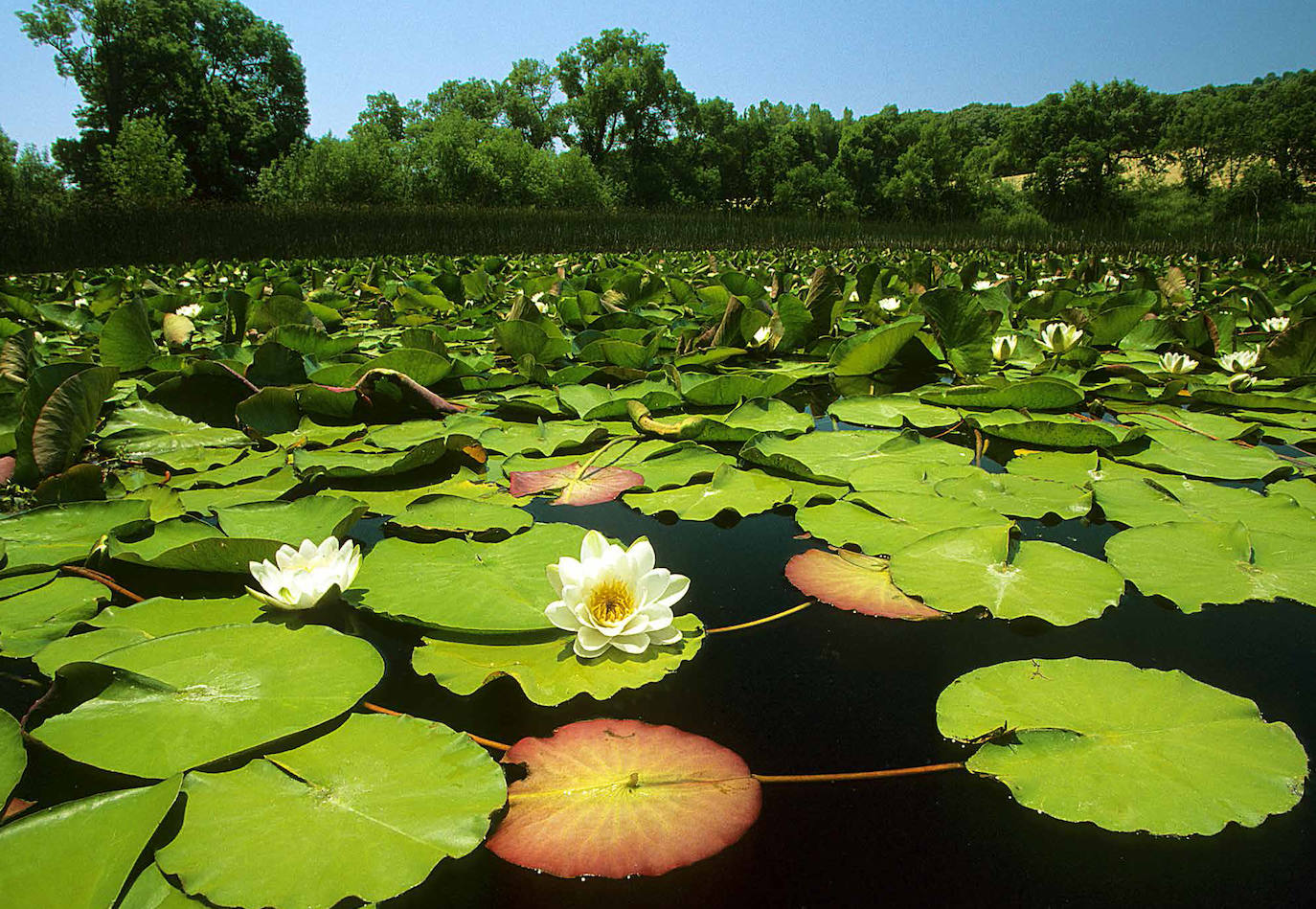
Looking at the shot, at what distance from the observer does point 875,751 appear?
64 cm

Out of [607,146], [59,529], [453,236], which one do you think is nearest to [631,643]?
[59,529]

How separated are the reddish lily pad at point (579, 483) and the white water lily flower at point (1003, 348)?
140cm

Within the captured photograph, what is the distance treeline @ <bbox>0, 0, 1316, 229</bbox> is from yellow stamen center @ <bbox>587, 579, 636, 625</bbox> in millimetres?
19803

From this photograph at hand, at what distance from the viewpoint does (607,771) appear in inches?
23.7

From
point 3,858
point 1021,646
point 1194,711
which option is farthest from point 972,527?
point 3,858

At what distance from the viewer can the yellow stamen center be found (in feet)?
2.53

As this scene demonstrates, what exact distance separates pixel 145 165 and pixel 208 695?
2621 centimetres

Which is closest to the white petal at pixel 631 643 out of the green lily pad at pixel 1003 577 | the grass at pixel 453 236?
the green lily pad at pixel 1003 577

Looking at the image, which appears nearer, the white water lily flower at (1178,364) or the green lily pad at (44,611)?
the green lily pad at (44,611)

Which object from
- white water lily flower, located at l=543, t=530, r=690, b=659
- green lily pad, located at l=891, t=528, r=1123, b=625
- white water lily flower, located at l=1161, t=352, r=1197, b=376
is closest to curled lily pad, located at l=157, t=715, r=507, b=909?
white water lily flower, located at l=543, t=530, r=690, b=659

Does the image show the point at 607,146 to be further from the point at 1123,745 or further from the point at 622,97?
the point at 1123,745

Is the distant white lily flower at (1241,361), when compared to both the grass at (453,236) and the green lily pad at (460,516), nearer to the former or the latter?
the green lily pad at (460,516)

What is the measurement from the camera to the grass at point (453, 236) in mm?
7996

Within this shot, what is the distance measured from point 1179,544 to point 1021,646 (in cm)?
39
